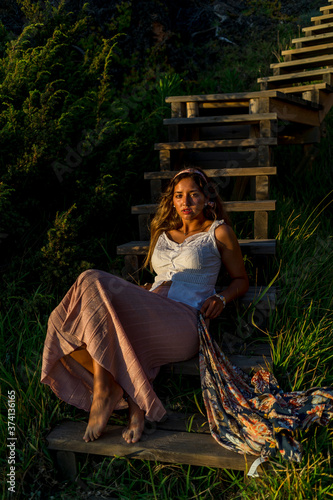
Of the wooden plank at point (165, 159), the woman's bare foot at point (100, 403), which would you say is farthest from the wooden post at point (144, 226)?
the woman's bare foot at point (100, 403)

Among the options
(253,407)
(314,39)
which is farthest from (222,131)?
(253,407)

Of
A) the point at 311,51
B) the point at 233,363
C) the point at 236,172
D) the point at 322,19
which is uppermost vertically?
the point at 322,19

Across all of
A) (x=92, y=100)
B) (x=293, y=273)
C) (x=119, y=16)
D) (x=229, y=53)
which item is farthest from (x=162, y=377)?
(x=229, y=53)

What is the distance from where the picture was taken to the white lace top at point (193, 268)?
2.78 metres

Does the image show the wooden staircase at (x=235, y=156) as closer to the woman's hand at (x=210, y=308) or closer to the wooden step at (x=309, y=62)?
the wooden step at (x=309, y=62)

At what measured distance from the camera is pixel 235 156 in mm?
4641

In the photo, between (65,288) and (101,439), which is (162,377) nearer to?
(101,439)

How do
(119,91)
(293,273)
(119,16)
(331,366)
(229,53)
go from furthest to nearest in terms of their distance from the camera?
(229,53) → (119,16) → (119,91) → (293,273) → (331,366)

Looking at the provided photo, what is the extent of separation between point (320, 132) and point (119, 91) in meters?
2.51

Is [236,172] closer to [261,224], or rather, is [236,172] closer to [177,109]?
[261,224]

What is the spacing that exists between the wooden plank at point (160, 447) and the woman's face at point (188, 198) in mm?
1303

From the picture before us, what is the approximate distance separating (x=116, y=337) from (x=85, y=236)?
64.9 inches

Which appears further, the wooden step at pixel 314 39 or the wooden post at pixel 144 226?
the wooden step at pixel 314 39

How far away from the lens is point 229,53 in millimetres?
7758
